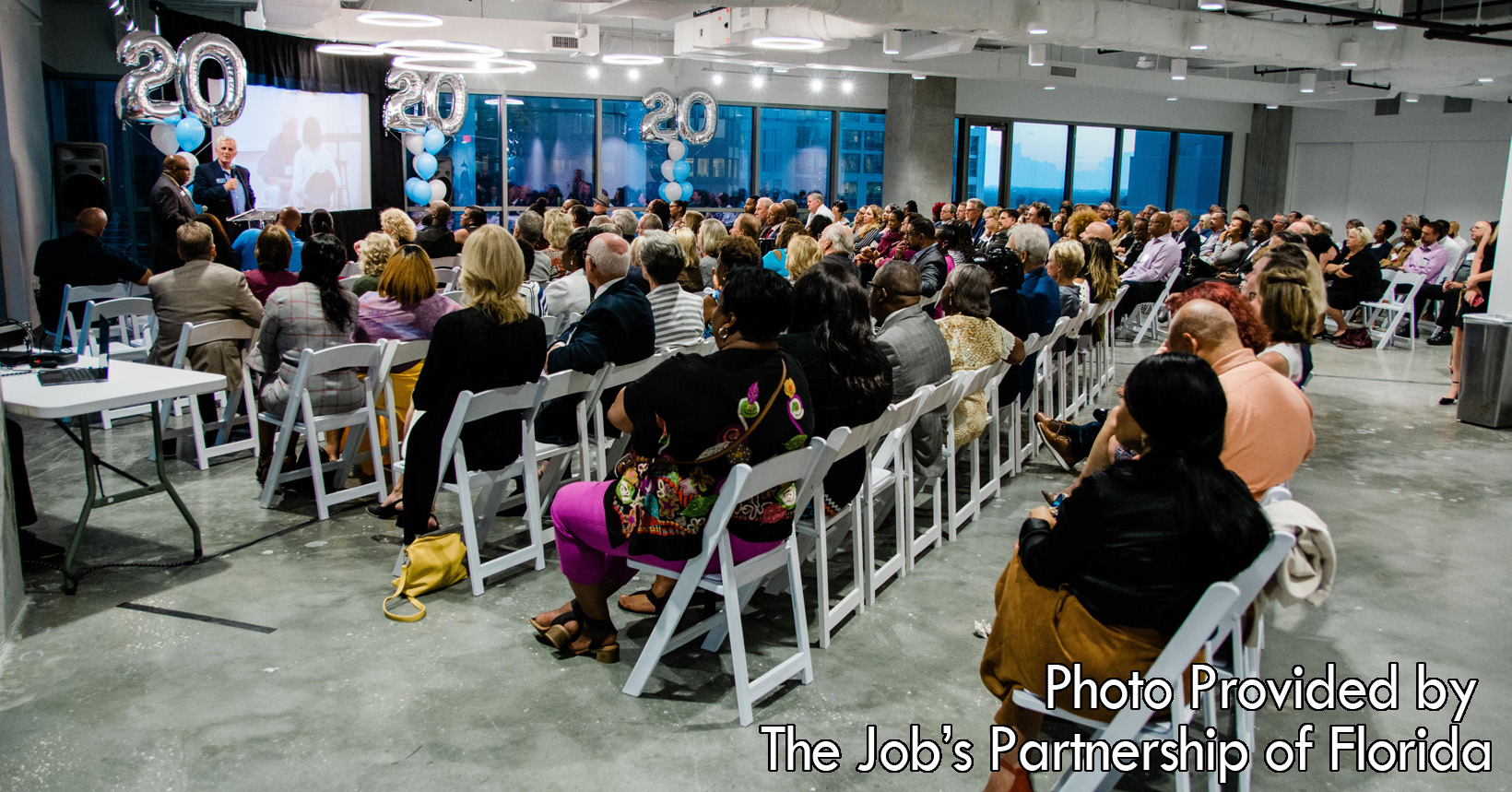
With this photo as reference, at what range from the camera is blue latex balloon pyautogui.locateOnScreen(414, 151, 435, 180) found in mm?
12359

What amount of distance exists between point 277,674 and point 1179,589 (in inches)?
103

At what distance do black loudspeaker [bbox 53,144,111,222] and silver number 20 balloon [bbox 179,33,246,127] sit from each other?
3.08 feet

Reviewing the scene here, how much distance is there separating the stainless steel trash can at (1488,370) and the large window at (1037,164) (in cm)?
1159

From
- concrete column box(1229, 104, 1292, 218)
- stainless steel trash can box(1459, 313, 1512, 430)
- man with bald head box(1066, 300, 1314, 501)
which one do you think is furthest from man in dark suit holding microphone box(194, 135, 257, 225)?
concrete column box(1229, 104, 1292, 218)

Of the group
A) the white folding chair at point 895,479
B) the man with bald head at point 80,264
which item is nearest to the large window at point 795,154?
the man with bald head at point 80,264

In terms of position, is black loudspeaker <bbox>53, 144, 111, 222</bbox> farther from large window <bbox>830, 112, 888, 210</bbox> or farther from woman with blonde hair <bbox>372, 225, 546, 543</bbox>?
large window <bbox>830, 112, 888, 210</bbox>

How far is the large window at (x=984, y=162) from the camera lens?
17.9 m

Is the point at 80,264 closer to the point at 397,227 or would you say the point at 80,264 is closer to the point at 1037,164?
the point at 397,227

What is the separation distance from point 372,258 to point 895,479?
3168 millimetres

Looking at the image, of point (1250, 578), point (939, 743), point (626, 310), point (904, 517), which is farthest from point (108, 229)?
point (1250, 578)

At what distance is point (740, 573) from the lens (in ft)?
9.86

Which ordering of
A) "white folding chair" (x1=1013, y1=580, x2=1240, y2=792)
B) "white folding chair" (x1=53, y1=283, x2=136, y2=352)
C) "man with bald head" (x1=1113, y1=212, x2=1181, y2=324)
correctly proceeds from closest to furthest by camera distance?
"white folding chair" (x1=1013, y1=580, x2=1240, y2=792) → "white folding chair" (x1=53, y1=283, x2=136, y2=352) → "man with bald head" (x1=1113, y1=212, x2=1181, y2=324)

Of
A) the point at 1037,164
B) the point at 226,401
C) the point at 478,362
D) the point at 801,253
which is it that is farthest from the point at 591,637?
the point at 1037,164

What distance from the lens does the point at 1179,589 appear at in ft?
7.35
